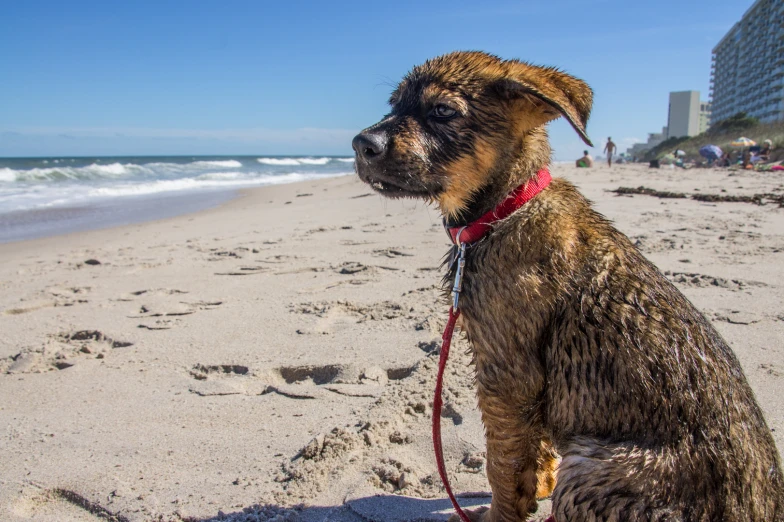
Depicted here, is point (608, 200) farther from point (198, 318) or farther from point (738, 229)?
point (198, 318)

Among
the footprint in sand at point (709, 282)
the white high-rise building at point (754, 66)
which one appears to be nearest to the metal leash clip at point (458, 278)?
the footprint in sand at point (709, 282)

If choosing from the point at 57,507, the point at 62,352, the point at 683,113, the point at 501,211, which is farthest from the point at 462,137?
the point at 683,113

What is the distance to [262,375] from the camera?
13.6 feet

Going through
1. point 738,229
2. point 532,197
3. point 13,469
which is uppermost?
point 532,197

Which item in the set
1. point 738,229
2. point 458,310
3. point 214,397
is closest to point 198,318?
point 214,397

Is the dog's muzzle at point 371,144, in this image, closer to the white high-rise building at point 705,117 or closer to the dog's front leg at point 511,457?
the dog's front leg at point 511,457

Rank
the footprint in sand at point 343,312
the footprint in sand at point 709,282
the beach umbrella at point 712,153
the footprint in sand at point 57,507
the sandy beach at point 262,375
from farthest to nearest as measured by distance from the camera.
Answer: the beach umbrella at point 712,153 < the footprint in sand at point 709,282 < the footprint in sand at point 343,312 < the sandy beach at point 262,375 < the footprint in sand at point 57,507

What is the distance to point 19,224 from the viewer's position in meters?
13.6

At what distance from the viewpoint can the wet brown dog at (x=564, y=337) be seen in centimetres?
198

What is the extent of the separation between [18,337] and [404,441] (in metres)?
3.92

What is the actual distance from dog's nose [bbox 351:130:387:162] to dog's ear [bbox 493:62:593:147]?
607 millimetres

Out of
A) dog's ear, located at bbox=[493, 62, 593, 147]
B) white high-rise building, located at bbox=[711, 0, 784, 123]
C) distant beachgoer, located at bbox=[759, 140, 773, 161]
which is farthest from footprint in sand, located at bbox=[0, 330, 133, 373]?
white high-rise building, located at bbox=[711, 0, 784, 123]

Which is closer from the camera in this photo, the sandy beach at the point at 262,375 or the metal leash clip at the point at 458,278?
the metal leash clip at the point at 458,278

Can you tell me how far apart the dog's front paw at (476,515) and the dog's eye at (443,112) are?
74.2 inches
